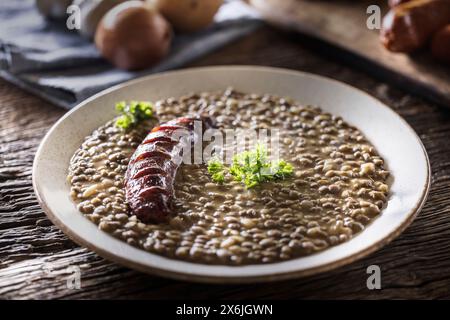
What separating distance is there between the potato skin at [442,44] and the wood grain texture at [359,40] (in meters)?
0.05

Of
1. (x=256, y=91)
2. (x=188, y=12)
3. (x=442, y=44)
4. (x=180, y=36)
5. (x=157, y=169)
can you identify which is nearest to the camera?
(x=157, y=169)

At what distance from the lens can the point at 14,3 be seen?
12.0 feet

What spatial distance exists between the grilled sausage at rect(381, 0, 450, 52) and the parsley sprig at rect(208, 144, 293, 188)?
114 centimetres

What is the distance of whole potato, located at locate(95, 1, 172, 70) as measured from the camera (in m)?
2.93

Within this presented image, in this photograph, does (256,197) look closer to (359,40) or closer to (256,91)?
(256,91)

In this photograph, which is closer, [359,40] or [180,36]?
[359,40]

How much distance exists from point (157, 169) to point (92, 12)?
4.84 feet

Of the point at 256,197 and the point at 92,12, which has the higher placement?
the point at 92,12

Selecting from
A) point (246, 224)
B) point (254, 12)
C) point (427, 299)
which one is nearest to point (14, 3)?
point (254, 12)

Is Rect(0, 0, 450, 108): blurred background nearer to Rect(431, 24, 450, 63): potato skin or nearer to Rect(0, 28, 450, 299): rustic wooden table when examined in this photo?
Rect(431, 24, 450, 63): potato skin

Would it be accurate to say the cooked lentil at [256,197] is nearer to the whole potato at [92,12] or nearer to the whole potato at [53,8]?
the whole potato at [92,12]

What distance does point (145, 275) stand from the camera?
188 cm

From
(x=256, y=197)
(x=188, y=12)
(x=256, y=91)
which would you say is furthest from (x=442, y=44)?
(x=256, y=197)

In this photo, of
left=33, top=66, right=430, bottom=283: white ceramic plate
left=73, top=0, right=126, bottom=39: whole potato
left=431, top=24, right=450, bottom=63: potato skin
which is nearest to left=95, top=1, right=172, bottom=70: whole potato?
left=73, top=0, right=126, bottom=39: whole potato
